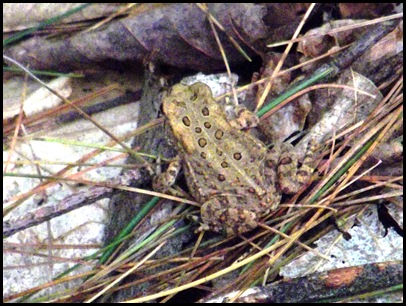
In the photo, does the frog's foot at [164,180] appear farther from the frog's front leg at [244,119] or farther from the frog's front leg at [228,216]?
the frog's front leg at [244,119]

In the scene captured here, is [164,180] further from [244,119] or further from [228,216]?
[244,119]


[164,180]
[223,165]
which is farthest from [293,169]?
[164,180]

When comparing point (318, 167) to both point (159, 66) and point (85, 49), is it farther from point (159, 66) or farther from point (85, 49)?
point (85, 49)

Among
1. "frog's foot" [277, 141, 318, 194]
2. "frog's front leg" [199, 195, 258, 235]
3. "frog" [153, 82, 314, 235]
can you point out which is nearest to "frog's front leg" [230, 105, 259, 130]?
"frog" [153, 82, 314, 235]

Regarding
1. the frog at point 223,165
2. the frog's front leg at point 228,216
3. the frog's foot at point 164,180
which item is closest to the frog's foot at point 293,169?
the frog at point 223,165

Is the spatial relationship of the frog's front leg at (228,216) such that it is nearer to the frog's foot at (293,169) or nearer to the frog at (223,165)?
the frog at (223,165)

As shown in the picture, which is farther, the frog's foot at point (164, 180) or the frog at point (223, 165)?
the frog's foot at point (164, 180)

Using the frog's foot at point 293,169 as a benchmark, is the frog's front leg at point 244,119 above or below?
above

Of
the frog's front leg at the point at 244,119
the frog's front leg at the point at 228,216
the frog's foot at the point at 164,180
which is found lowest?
the frog's front leg at the point at 228,216

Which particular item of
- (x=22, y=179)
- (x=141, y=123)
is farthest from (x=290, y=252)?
(x=22, y=179)
